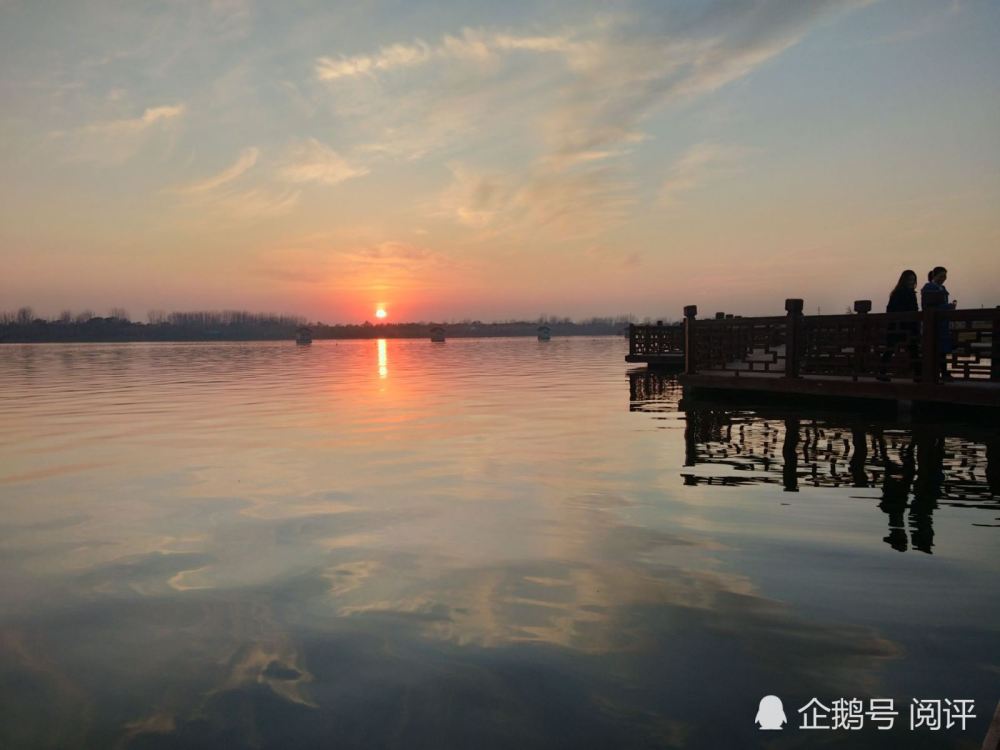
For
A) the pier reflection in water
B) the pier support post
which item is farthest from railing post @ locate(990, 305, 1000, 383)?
the pier reflection in water

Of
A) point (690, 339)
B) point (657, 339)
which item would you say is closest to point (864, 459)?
point (690, 339)

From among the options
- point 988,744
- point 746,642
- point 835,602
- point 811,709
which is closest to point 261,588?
point 746,642

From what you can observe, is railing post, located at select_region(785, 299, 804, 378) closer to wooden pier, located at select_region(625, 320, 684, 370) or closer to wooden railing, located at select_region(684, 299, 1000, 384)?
wooden railing, located at select_region(684, 299, 1000, 384)

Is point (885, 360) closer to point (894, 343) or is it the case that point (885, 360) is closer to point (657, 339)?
point (894, 343)

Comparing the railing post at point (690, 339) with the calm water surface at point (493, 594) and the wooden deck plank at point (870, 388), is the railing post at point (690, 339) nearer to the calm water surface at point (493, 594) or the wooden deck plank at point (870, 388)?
the wooden deck plank at point (870, 388)

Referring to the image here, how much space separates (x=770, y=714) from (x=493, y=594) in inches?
78.9

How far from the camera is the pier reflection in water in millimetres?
7000

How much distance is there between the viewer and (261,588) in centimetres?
480

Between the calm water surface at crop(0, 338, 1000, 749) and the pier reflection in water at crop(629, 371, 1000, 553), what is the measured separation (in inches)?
2.9

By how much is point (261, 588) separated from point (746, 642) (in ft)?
10.7

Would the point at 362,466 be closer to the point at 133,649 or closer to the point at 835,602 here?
the point at 133,649

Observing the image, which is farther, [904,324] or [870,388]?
[904,324]

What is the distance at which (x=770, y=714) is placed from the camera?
3.07 metres

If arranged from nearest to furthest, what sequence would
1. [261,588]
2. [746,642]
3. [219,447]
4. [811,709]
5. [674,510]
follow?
[811,709]
[746,642]
[261,588]
[674,510]
[219,447]
